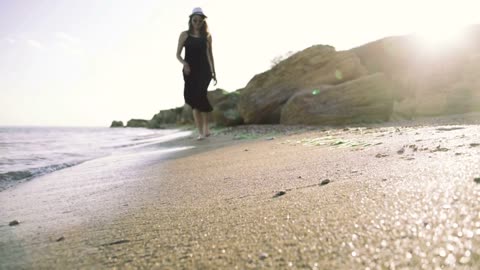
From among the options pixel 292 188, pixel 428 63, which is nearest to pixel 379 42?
pixel 428 63

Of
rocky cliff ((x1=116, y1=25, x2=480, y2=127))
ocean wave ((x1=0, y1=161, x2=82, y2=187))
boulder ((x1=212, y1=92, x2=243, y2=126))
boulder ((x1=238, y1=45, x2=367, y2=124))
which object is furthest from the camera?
boulder ((x1=212, y1=92, x2=243, y2=126))

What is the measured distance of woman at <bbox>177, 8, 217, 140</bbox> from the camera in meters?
5.03

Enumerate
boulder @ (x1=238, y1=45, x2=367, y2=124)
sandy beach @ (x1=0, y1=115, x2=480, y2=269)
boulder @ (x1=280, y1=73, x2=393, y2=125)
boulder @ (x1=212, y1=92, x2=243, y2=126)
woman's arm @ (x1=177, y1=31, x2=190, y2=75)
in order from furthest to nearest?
boulder @ (x1=212, y1=92, x2=243, y2=126) < boulder @ (x1=238, y1=45, x2=367, y2=124) < boulder @ (x1=280, y1=73, x2=393, y2=125) < woman's arm @ (x1=177, y1=31, x2=190, y2=75) < sandy beach @ (x1=0, y1=115, x2=480, y2=269)

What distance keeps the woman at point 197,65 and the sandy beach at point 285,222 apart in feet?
12.1

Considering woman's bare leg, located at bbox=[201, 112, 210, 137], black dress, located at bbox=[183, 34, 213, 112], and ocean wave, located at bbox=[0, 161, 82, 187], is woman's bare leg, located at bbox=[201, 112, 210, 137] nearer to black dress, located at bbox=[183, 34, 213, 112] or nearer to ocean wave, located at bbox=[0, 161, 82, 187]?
black dress, located at bbox=[183, 34, 213, 112]

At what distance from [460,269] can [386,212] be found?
0.82 ft

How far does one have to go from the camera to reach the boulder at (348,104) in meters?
7.25

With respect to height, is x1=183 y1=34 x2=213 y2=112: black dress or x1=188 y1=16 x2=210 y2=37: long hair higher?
x1=188 y1=16 x2=210 y2=37: long hair

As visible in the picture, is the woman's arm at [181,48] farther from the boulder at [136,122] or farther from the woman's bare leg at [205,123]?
the boulder at [136,122]

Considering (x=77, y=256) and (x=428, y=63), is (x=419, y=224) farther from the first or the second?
(x=428, y=63)

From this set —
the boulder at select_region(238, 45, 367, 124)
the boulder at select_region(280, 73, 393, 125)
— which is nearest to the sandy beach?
the boulder at select_region(280, 73, 393, 125)

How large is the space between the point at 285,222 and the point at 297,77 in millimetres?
9171

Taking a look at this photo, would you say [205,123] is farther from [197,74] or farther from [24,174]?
[24,174]

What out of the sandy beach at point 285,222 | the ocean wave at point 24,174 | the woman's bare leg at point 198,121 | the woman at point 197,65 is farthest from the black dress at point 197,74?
the sandy beach at point 285,222
